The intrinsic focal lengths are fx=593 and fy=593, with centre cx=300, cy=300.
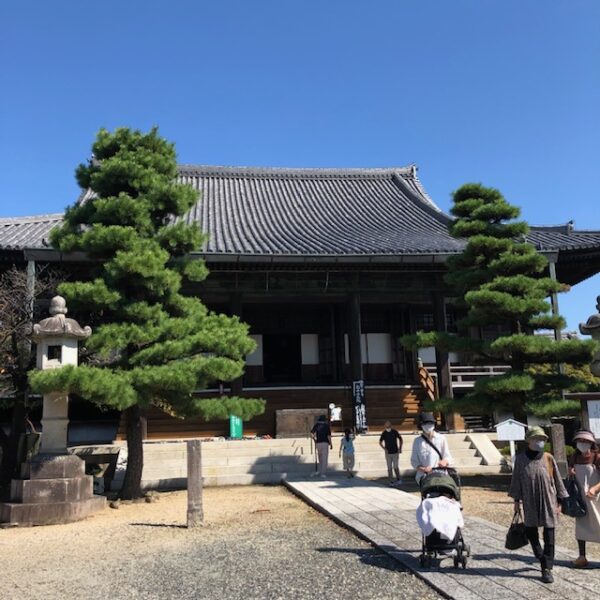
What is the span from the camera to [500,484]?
11.8 m

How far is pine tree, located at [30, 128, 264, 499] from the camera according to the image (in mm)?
10039

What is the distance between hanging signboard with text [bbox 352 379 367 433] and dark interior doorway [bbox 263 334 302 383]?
4.64m

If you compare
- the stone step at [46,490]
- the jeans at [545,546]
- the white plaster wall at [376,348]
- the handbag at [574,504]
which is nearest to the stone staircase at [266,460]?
the stone step at [46,490]

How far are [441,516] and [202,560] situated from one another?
2.58 metres

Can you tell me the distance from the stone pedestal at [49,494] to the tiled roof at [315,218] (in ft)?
21.3

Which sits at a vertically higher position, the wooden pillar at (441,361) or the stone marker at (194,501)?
the wooden pillar at (441,361)

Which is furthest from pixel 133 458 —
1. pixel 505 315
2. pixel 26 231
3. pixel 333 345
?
pixel 333 345

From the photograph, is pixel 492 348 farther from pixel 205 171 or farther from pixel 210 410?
pixel 205 171

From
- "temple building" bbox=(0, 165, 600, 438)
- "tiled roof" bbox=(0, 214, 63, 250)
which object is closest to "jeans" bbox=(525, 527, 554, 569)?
"temple building" bbox=(0, 165, 600, 438)

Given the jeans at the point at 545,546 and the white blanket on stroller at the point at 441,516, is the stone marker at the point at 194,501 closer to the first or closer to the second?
the white blanket on stroller at the point at 441,516

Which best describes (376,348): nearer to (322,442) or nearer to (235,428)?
(235,428)

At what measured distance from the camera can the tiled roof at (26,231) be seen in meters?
14.4

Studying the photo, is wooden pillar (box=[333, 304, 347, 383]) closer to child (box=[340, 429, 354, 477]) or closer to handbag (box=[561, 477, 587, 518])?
child (box=[340, 429, 354, 477])

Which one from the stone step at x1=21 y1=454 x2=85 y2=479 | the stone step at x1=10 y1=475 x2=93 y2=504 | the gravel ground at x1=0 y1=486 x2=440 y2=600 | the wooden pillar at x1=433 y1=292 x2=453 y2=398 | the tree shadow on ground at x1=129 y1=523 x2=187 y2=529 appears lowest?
the tree shadow on ground at x1=129 y1=523 x2=187 y2=529
